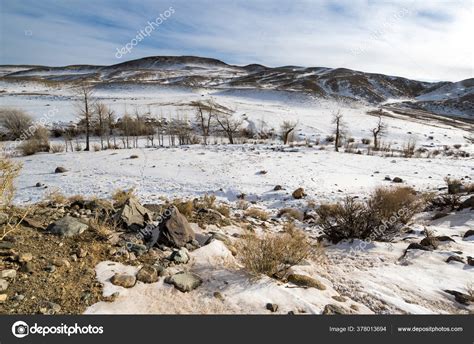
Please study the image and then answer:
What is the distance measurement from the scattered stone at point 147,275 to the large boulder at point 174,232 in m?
0.86

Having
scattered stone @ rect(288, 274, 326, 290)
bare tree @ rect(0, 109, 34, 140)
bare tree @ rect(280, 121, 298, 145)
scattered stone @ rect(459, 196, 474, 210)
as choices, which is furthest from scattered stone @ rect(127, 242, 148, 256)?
bare tree @ rect(0, 109, 34, 140)

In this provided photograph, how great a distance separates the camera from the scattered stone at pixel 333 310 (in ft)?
11.4

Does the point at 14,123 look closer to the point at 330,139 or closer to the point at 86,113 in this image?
the point at 86,113

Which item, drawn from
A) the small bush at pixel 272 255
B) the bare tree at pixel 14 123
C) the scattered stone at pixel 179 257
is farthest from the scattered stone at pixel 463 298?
the bare tree at pixel 14 123

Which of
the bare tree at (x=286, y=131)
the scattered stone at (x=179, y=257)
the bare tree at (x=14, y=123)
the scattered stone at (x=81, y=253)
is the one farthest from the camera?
the bare tree at (x=286, y=131)

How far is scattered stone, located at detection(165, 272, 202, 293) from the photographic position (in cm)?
367

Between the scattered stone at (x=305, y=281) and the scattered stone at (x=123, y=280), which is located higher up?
the scattered stone at (x=123, y=280)

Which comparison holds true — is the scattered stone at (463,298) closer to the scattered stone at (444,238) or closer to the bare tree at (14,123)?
the scattered stone at (444,238)

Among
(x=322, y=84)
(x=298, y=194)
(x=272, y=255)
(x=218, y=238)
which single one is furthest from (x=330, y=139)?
(x=322, y=84)
